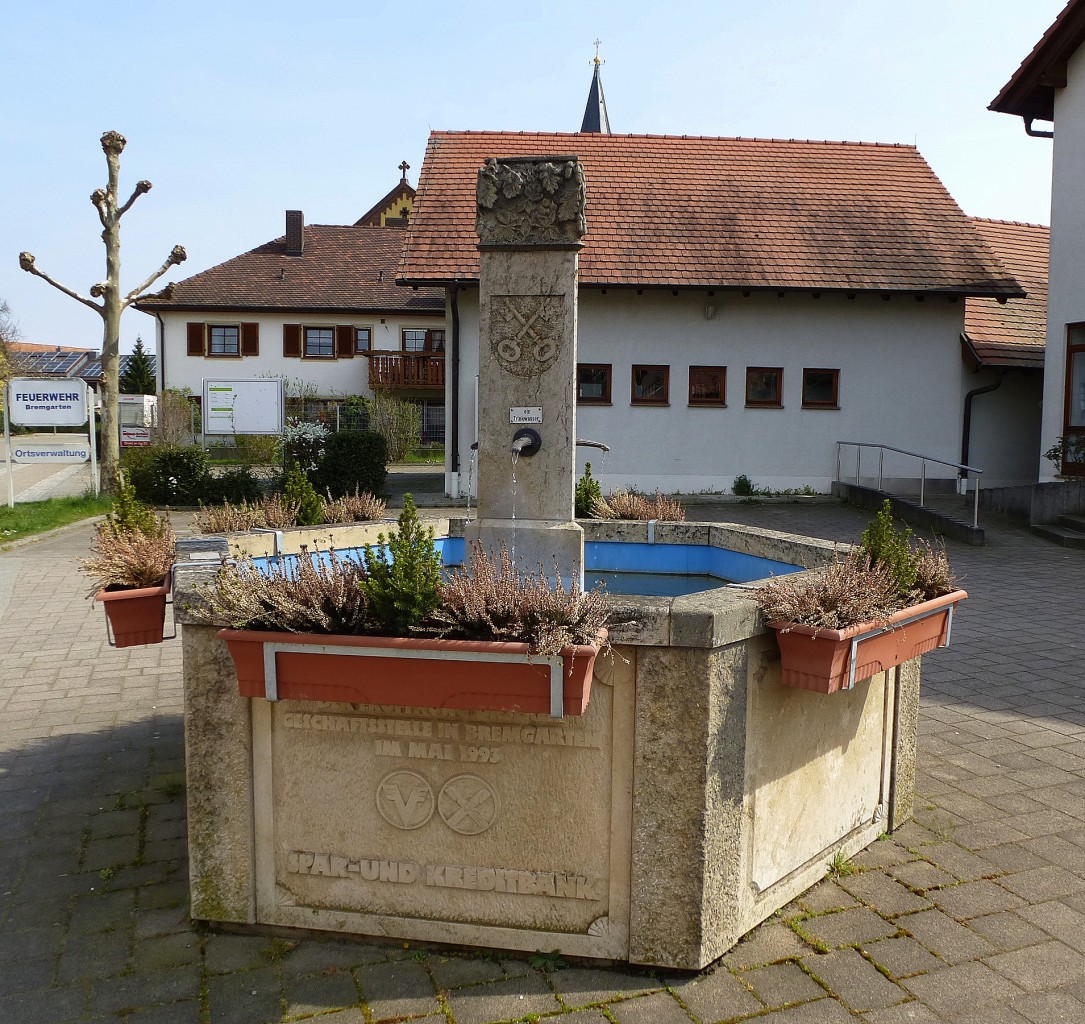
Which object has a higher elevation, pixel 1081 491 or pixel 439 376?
pixel 439 376

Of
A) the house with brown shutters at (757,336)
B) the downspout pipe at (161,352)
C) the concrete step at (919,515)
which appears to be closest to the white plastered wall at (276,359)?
the downspout pipe at (161,352)

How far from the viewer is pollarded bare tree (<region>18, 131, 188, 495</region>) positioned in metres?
20.6

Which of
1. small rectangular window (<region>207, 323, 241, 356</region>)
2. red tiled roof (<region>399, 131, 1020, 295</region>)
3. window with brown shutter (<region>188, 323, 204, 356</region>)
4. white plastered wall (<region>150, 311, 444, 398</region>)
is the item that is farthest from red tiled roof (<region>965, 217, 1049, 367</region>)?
window with brown shutter (<region>188, 323, 204, 356</region>)

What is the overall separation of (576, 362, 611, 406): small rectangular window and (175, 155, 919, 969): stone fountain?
667 inches

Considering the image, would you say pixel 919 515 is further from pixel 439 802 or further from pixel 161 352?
pixel 161 352

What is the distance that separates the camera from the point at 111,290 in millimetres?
20875

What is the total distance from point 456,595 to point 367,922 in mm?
1351

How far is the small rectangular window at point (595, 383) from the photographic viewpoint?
68.4 ft

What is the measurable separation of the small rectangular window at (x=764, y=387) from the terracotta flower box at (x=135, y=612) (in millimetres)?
18019

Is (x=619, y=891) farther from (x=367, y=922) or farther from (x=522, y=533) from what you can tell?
(x=522, y=533)

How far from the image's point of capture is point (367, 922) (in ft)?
12.6

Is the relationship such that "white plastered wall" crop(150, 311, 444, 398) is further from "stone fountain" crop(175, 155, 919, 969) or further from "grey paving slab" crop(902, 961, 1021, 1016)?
"grey paving slab" crop(902, 961, 1021, 1016)

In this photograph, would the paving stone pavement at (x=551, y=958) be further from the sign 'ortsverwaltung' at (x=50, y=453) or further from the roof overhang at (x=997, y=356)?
the roof overhang at (x=997, y=356)

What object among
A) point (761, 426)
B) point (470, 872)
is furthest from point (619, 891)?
point (761, 426)
